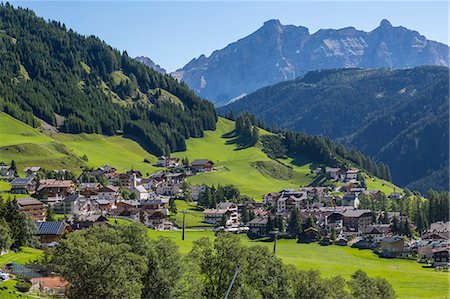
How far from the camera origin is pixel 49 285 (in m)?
62.9

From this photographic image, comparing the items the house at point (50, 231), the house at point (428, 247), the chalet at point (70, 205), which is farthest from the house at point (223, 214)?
the house at point (50, 231)

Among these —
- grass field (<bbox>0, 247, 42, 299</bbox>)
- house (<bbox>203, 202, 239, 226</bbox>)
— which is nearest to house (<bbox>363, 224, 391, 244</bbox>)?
house (<bbox>203, 202, 239, 226</bbox>)

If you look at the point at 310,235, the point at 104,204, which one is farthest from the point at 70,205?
the point at 310,235

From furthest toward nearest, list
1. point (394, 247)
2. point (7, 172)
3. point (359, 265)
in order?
point (7, 172) < point (394, 247) < point (359, 265)

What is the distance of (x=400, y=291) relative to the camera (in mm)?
84000

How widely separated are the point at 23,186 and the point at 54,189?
298 inches

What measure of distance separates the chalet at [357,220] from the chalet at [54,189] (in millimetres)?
70908

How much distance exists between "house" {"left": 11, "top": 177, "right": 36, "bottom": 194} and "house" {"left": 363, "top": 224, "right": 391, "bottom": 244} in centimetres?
8137

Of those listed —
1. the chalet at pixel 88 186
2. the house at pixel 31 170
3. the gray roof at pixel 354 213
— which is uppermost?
the house at pixel 31 170

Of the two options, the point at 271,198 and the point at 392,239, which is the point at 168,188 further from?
the point at 392,239

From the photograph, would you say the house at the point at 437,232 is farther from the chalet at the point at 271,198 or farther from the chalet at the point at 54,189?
the chalet at the point at 54,189

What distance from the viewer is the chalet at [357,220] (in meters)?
148

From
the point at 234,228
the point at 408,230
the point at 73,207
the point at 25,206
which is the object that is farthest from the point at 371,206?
the point at 25,206

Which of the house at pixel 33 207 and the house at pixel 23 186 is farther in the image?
the house at pixel 23 186
